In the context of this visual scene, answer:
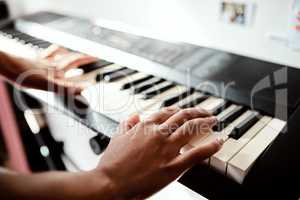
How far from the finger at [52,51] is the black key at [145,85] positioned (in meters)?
0.38

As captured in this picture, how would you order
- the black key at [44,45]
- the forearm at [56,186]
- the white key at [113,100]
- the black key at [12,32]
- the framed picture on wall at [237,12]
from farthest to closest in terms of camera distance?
the black key at [12,32] < the black key at [44,45] < the framed picture on wall at [237,12] < the white key at [113,100] < the forearm at [56,186]

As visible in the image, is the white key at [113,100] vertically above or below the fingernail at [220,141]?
below

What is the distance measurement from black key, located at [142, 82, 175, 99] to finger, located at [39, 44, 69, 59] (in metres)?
0.42

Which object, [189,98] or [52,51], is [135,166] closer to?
[189,98]

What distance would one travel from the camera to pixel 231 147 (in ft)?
2.00

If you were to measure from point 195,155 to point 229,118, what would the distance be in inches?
7.8

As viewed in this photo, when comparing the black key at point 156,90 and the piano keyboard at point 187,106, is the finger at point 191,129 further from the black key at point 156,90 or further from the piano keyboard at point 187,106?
the black key at point 156,90

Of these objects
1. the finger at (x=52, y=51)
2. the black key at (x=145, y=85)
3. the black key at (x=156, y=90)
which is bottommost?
the black key at (x=156, y=90)

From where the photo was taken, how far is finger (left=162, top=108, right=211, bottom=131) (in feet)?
1.99

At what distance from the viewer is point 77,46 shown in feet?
3.54

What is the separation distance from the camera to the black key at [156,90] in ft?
2.69

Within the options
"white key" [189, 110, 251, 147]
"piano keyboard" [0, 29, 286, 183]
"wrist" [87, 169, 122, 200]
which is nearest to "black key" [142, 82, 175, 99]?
"piano keyboard" [0, 29, 286, 183]

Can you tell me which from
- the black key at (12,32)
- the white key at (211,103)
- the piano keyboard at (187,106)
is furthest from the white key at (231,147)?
the black key at (12,32)

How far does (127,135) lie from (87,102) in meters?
0.27
